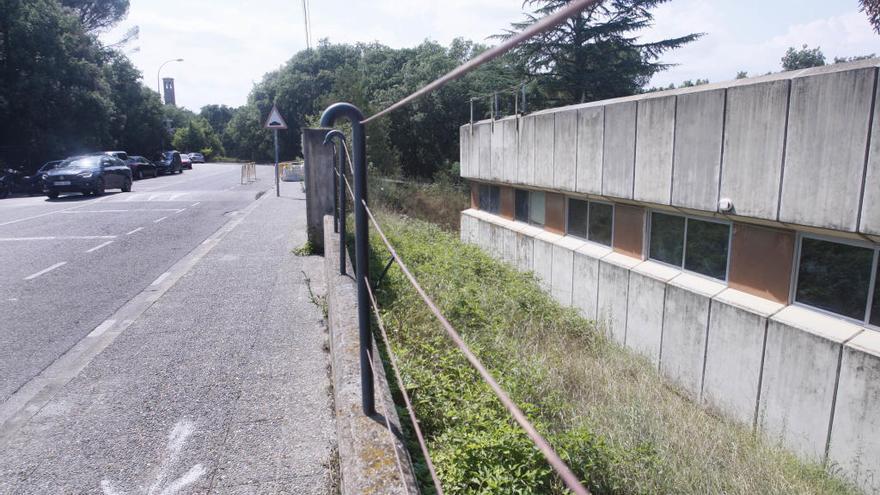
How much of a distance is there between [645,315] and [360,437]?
7.61m

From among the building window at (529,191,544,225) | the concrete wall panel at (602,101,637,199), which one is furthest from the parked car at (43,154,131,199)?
the concrete wall panel at (602,101,637,199)

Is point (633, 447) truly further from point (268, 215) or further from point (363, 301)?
point (268, 215)

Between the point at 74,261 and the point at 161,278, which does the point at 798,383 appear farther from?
the point at 74,261

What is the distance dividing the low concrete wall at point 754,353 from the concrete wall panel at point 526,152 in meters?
3.26

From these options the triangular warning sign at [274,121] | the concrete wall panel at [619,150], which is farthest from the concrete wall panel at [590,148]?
the triangular warning sign at [274,121]

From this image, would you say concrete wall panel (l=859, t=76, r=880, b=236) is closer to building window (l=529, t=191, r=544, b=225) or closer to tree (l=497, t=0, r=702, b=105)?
building window (l=529, t=191, r=544, b=225)

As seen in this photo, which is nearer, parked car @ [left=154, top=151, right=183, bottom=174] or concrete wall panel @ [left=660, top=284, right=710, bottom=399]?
concrete wall panel @ [left=660, top=284, right=710, bottom=399]

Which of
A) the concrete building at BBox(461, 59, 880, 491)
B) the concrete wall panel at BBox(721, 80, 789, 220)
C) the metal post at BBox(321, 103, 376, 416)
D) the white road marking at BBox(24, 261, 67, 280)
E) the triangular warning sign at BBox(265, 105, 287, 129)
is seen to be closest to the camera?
the metal post at BBox(321, 103, 376, 416)

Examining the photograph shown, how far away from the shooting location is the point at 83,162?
22109mm

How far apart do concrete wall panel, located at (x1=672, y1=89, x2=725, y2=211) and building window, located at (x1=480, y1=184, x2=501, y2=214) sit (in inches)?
327

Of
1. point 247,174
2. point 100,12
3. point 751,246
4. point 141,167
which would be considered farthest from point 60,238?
point 100,12

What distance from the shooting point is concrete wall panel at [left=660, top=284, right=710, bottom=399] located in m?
8.22

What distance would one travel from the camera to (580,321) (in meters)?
10.4

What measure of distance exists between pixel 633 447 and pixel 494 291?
544cm
